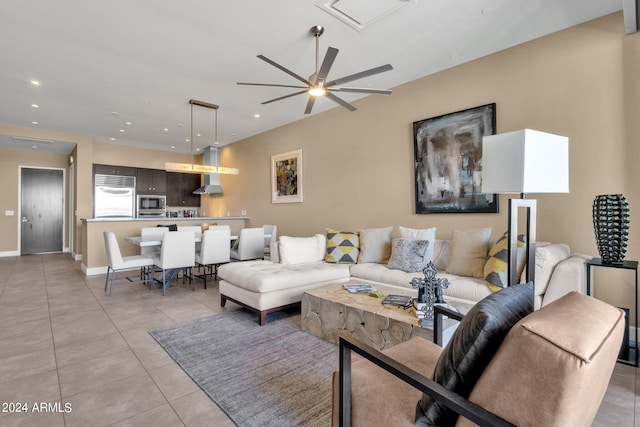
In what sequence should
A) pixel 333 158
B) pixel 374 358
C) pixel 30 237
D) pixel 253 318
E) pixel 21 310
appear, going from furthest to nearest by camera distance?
pixel 30 237 → pixel 333 158 → pixel 21 310 → pixel 253 318 → pixel 374 358

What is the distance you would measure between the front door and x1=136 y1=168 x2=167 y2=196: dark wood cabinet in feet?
6.98

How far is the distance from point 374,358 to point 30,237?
1008 centimetres

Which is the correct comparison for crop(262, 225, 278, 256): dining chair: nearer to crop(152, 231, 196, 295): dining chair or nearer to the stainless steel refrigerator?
crop(152, 231, 196, 295): dining chair

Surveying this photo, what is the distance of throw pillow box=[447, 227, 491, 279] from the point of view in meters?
3.01

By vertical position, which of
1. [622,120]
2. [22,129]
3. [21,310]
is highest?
[22,129]

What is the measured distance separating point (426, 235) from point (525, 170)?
2.04 m

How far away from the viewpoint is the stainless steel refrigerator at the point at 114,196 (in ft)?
24.7

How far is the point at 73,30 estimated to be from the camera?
9.51 feet

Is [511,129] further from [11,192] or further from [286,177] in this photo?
[11,192]

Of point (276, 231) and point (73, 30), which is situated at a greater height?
point (73, 30)

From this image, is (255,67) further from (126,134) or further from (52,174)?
(52,174)

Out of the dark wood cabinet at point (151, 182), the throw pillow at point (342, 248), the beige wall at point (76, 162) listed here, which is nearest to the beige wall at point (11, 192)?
the beige wall at point (76, 162)

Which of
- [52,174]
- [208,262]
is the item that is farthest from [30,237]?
[208,262]

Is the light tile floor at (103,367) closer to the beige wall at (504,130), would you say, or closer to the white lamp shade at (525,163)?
the white lamp shade at (525,163)
